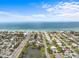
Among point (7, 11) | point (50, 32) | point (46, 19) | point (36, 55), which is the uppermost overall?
point (7, 11)

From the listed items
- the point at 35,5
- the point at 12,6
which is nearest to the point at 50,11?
the point at 35,5

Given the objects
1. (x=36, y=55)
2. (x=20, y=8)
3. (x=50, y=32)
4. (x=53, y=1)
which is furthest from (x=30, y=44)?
(x=50, y=32)

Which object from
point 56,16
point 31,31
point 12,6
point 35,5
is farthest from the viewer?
point 31,31

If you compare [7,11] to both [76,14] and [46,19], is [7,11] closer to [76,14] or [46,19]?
[46,19]

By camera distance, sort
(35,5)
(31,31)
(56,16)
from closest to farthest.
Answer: (35,5) < (56,16) < (31,31)

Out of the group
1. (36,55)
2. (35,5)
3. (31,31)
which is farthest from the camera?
(31,31)

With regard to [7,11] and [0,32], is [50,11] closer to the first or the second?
[7,11]

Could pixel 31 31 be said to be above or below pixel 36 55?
above

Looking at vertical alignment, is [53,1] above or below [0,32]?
above

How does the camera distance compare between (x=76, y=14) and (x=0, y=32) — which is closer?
(x=76, y=14)
